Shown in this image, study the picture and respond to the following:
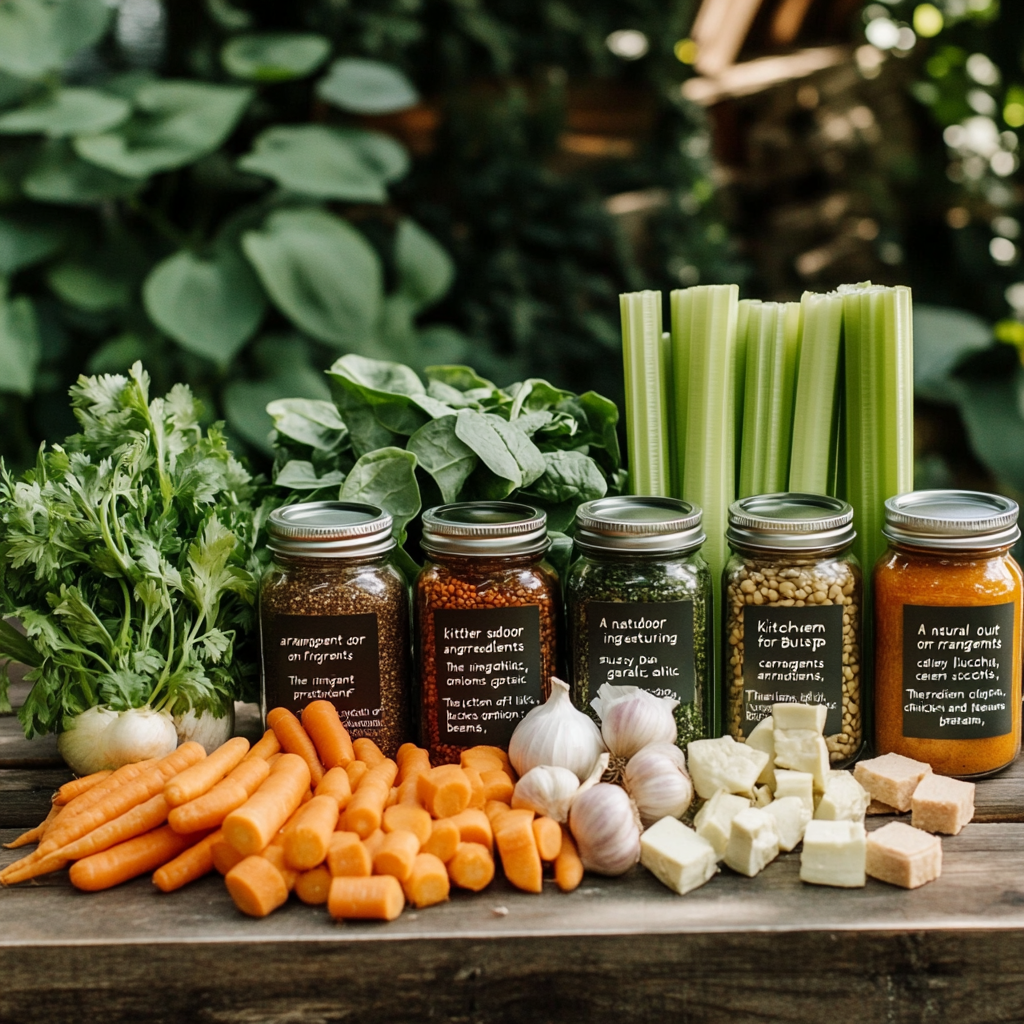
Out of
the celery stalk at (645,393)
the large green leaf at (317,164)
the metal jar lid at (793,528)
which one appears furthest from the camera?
the large green leaf at (317,164)

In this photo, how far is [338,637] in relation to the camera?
120 cm

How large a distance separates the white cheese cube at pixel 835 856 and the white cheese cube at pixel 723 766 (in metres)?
0.09

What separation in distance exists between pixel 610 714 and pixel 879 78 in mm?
4121

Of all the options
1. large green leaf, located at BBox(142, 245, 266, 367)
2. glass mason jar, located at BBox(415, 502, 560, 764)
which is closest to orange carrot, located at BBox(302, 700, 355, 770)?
glass mason jar, located at BBox(415, 502, 560, 764)

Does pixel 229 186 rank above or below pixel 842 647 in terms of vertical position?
above

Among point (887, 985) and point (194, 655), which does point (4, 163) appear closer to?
point (194, 655)

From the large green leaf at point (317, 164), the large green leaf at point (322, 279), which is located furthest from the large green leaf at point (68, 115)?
the large green leaf at point (322, 279)

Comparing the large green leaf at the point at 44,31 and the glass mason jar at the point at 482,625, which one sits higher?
the large green leaf at the point at 44,31

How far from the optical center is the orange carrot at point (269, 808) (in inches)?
39.4

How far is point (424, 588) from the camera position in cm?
122

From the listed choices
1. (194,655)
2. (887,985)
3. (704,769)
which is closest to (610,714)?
(704,769)

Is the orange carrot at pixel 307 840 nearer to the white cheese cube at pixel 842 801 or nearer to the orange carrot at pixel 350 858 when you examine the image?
the orange carrot at pixel 350 858

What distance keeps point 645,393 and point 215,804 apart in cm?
72

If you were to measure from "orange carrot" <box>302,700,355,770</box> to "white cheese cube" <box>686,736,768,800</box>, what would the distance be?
0.38m
